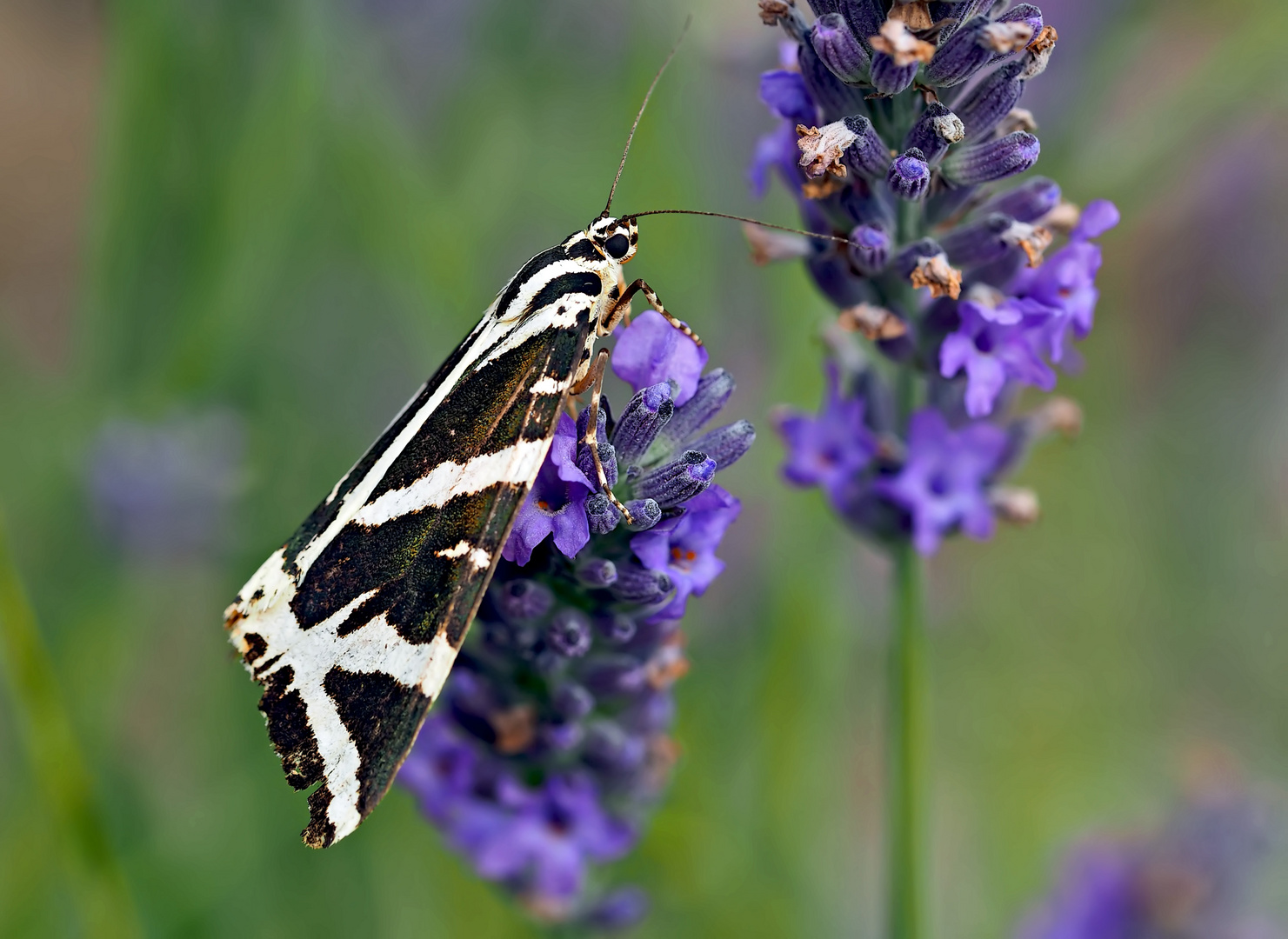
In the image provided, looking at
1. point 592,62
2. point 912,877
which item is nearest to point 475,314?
point 592,62

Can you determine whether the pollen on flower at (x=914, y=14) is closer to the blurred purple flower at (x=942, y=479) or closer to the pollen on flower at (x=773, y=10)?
the pollen on flower at (x=773, y=10)

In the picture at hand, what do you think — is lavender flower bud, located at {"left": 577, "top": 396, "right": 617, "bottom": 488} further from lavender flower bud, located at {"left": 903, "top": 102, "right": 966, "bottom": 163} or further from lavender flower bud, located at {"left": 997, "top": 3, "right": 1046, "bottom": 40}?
lavender flower bud, located at {"left": 997, "top": 3, "right": 1046, "bottom": 40}

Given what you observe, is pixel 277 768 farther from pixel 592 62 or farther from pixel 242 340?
pixel 592 62

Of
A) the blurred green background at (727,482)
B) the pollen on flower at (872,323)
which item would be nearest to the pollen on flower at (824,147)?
the pollen on flower at (872,323)

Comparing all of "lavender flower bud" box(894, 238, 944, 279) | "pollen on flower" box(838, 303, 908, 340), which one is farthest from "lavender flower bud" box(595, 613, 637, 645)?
"lavender flower bud" box(894, 238, 944, 279)

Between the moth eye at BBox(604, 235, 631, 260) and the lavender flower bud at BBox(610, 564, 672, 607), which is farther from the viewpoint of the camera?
the moth eye at BBox(604, 235, 631, 260)

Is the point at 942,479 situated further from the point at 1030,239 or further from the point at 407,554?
the point at 407,554
